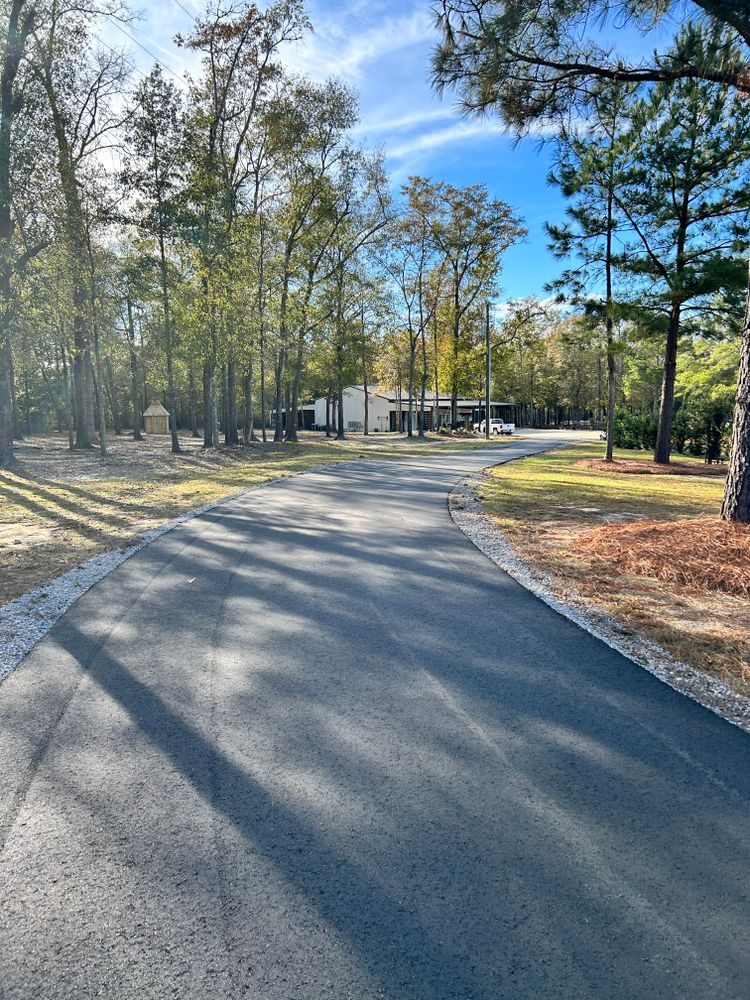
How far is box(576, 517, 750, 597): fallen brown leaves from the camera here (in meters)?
5.50

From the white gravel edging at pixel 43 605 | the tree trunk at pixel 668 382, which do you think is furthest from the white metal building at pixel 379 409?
the white gravel edging at pixel 43 605

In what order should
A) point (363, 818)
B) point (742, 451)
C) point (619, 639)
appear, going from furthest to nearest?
point (742, 451) → point (619, 639) → point (363, 818)

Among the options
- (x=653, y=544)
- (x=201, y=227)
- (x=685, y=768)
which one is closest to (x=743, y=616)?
(x=653, y=544)

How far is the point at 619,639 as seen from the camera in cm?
425

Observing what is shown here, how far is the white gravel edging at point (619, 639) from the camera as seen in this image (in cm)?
329

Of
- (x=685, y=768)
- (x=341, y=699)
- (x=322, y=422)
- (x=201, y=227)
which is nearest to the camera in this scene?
(x=685, y=768)

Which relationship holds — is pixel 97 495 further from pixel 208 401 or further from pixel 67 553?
pixel 208 401

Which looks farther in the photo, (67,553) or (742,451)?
(67,553)

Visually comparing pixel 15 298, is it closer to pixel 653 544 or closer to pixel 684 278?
pixel 653 544

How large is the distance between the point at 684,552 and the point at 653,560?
1.18ft

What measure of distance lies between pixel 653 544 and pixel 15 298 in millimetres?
17389

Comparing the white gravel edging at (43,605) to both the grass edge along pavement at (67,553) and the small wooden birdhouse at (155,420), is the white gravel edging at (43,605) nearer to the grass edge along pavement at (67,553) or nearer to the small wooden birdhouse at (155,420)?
the grass edge along pavement at (67,553)

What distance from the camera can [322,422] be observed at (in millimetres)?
67188

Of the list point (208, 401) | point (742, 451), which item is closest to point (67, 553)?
point (742, 451)
